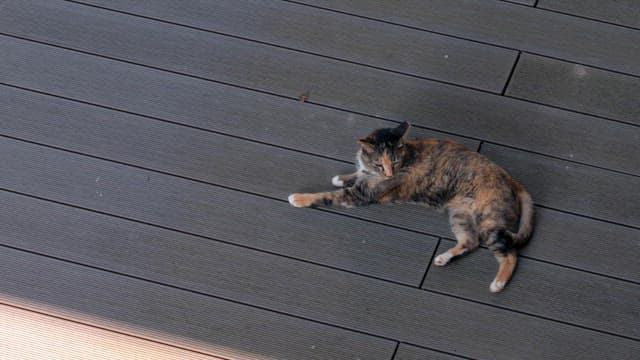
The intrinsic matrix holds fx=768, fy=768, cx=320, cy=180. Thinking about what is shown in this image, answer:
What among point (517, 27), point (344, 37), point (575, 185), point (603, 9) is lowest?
point (575, 185)

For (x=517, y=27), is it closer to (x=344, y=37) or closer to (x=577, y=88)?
(x=577, y=88)

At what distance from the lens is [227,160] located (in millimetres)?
2191

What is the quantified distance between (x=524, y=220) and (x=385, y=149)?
416 mm

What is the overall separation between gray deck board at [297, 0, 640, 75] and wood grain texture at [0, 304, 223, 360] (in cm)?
126

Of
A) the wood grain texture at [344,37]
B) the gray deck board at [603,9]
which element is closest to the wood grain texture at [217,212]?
the wood grain texture at [344,37]

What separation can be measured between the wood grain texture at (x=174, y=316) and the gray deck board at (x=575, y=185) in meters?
0.65

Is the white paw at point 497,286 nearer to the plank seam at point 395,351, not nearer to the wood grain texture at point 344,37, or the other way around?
the plank seam at point 395,351

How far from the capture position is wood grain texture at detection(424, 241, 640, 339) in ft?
6.36

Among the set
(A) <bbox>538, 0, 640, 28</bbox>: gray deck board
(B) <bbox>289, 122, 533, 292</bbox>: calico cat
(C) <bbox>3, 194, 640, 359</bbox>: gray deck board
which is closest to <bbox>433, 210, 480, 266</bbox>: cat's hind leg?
(B) <bbox>289, 122, 533, 292</bbox>: calico cat

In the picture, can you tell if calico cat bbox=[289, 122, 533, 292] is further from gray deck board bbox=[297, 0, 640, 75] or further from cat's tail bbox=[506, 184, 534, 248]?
gray deck board bbox=[297, 0, 640, 75]

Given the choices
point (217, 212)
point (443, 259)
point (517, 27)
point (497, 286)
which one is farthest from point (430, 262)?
point (517, 27)

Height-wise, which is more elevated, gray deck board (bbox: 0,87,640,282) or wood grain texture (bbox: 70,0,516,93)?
wood grain texture (bbox: 70,0,516,93)

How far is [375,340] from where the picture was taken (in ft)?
6.24

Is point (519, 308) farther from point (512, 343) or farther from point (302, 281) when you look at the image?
point (302, 281)
